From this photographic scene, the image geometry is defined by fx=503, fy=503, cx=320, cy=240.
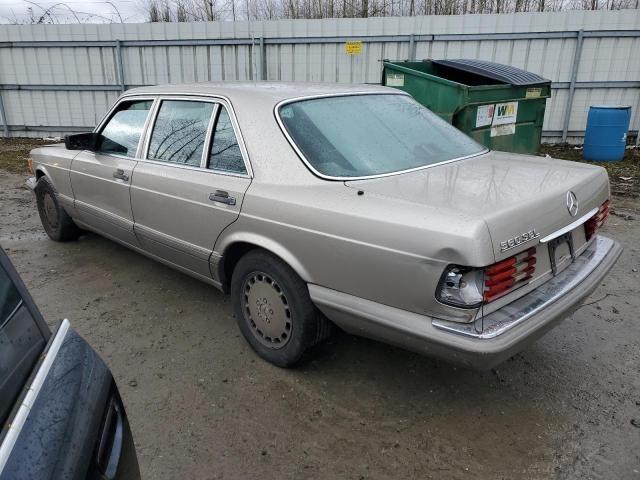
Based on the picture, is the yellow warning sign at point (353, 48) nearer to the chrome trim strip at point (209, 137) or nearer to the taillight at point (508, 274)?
the chrome trim strip at point (209, 137)

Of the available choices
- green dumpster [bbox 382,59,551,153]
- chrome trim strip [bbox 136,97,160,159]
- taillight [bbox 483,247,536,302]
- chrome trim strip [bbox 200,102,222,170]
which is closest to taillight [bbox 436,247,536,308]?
taillight [bbox 483,247,536,302]

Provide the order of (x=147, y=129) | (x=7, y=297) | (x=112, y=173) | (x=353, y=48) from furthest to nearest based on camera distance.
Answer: (x=353, y=48) → (x=112, y=173) → (x=147, y=129) → (x=7, y=297)

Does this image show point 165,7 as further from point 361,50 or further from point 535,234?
point 535,234

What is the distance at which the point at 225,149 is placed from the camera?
3.16 m

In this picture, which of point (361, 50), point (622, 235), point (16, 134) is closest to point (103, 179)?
point (622, 235)

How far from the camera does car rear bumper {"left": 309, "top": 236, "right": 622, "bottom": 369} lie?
2168 mm

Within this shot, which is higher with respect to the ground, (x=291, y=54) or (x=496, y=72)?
(x=291, y=54)

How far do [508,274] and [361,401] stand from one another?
114 cm

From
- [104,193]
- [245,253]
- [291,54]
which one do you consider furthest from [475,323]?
[291,54]

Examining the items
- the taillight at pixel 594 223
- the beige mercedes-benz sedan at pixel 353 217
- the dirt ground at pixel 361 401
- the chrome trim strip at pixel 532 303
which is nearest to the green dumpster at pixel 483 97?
the beige mercedes-benz sedan at pixel 353 217

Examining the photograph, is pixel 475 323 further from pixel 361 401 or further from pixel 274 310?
pixel 274 310

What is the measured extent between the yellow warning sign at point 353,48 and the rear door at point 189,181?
712 centimetres

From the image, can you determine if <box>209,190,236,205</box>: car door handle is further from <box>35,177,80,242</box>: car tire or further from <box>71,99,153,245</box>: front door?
<box>35,177,80,242</box>: car tire

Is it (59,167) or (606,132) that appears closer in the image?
(59,167)
